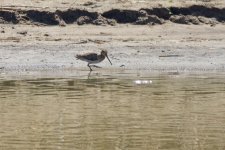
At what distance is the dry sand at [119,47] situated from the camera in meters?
15.8

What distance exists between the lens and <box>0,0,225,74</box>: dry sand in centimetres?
1584

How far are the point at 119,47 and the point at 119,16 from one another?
6.99 feet

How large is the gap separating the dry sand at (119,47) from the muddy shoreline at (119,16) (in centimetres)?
22

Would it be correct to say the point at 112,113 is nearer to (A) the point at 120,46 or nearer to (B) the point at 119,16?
(A) the point at 120,46

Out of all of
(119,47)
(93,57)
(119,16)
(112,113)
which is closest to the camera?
(112,113)

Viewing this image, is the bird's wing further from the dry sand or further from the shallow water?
the shallow water

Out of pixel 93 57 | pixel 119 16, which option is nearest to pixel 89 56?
pixel 93 57

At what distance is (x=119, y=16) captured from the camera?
19062mm

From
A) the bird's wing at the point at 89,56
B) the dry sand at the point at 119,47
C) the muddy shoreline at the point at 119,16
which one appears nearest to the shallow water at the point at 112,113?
the bird's wing at the point at 89,56

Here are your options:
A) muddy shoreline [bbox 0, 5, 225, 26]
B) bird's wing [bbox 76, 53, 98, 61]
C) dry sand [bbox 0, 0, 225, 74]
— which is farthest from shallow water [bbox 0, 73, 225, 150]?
muddy shoreline [bbox 0, 5, 225, 26]

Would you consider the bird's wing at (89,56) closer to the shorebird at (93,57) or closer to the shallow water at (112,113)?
the shorebird at (93,57)

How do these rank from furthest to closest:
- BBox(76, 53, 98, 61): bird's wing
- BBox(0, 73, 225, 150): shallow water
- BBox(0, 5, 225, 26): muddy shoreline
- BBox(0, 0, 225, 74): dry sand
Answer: BBox(0, 5, 225, 26): muddy shoreline → BBox(0, 0, 225, 74): dry sand → BBox(76, 53, 98, 61): bird's wing → BBox(0, 73, 225, 150): shallow water

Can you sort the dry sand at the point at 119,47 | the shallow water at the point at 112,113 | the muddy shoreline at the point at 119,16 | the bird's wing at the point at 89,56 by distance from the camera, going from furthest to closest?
the muddy shoreline at the point at 119,16, the dry sand at the point at 119,47, the bird's wing at the point at 89,56, the shallow water at the point at 112,113

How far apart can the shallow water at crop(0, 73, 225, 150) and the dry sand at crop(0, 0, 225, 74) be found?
6.59ft
